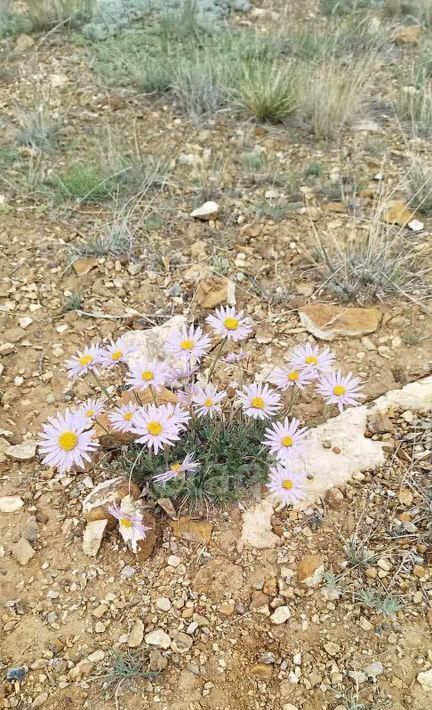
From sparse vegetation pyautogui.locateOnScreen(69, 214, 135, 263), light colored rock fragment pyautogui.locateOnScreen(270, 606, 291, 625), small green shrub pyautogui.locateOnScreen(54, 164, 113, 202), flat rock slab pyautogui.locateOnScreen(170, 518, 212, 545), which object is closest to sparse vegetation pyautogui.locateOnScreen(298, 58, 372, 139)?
small green shrub pyautogui.locateOnScreen(54, 164, 113, 202)

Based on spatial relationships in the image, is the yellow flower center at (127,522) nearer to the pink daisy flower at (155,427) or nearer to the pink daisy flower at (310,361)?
the pink daisy flower at (155,427)

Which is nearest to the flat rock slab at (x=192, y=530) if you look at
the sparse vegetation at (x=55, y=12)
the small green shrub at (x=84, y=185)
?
the small green shrub at (x=84, y=185)

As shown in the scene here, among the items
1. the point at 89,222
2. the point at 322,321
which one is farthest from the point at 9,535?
the point at 89,222

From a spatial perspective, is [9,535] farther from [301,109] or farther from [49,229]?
[301,109]

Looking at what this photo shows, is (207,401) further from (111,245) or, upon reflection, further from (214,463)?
(111,245)

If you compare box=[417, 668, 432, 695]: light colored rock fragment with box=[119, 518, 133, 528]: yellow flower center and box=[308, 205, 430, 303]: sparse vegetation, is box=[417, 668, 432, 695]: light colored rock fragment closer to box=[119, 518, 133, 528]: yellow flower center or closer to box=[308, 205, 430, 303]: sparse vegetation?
box=[119, 518, 133, 528]: yellow flower center
